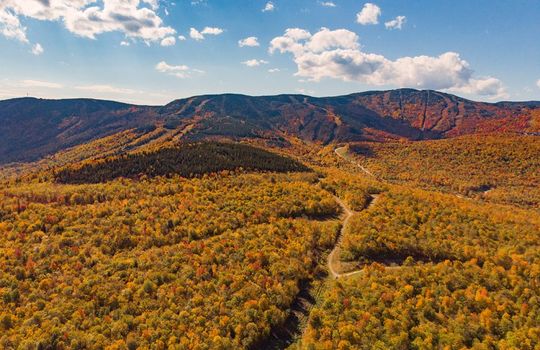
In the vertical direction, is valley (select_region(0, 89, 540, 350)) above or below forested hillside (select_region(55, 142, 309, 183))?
below

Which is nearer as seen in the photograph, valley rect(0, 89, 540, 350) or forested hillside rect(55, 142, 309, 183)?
valley rect(0, 89, 540, 350)

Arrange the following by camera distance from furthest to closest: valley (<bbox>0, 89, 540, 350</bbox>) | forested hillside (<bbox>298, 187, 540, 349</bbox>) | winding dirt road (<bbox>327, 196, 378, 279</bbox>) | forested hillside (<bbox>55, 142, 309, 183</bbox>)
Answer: forested hillside (<bbox>55, 142, 309, 183</bbox>), winding dirt road (<bbox>327, 196, 378, 279</bbox>), forested hillside (<bbox>298, 187, 540, 349</bbox>), valley (<bbox>0, 89, 540, 350</bbox>)

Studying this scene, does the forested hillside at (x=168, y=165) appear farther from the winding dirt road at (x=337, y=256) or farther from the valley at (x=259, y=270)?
the winding dirt road at (x=337, y=256)

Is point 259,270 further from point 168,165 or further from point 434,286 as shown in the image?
point 168,165

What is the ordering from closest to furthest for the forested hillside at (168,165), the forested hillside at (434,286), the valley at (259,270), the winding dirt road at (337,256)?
the valley at (259,270) < the forested hillside at (434,286) < the winding dirt road at (337,256) < the forested hillside at (168,165)

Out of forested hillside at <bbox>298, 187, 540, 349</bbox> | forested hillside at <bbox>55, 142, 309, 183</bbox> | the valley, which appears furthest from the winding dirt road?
forested hillside at <bbox>55, 142, 309, 183</bbox>

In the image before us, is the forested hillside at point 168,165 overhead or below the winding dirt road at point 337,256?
overhead

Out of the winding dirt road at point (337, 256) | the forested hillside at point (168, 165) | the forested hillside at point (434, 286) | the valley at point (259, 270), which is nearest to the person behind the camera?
the valley at point (259, 270)

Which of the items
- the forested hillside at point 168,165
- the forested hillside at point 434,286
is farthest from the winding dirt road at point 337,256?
the forested hillside at point 168,165

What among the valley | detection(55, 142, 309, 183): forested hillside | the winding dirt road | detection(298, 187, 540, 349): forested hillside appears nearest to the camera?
the valley

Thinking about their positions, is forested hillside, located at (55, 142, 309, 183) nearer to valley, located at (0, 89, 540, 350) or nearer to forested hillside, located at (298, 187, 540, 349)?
valley, located at (0, 89, 540, 350)

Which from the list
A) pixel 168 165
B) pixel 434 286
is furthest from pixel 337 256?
pixel 168 165
